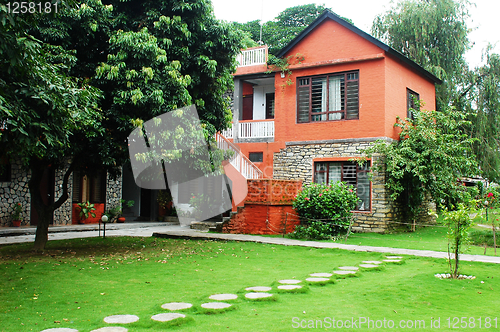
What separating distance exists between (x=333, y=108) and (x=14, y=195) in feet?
40.2

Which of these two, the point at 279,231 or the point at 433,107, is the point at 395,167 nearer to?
the point at 279,231

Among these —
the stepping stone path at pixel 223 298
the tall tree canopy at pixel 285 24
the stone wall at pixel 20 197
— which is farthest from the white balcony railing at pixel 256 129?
the tall tree canopy at pixel 285 24

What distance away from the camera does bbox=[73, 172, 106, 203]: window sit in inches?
725

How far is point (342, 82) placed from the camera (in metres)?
16.1

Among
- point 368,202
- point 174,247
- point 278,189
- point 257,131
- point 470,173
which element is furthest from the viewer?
point 257,131

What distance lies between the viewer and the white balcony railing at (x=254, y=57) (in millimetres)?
18062

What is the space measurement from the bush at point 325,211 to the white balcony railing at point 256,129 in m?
4.54

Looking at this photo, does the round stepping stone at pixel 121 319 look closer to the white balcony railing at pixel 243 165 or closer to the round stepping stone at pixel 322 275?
the round stepping stone at pixel 322 275

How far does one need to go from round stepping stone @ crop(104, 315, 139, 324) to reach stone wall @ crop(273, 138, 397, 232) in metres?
10.9

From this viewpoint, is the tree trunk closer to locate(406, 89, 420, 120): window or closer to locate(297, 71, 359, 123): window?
locate(297, 71, 359, 123): window

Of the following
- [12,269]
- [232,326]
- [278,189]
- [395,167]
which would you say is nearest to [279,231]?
[278,189]

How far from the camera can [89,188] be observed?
19062 millimetres

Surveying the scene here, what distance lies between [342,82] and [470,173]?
5.95 meters

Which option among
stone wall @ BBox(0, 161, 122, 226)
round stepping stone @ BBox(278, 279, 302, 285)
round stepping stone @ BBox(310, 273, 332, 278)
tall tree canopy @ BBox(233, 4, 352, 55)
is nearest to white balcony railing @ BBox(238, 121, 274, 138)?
stone wall @ BBox(0, 161, 122, 226)
